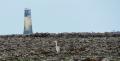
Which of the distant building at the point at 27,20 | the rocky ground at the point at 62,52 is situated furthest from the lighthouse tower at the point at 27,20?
the rocky ground at the point at 62,52

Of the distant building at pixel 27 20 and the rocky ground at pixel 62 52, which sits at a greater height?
the distant building at pixel 27 20

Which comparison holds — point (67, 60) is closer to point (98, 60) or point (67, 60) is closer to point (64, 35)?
point (98, 60)

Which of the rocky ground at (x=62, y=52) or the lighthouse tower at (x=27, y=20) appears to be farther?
the lighthouse tower at (x=27, y=20)

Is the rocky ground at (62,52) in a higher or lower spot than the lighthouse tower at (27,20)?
lower

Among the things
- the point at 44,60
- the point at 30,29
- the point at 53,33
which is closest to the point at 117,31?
the point at 53,33

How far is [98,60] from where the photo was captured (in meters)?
9.46

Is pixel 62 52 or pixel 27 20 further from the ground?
pixel 27 20

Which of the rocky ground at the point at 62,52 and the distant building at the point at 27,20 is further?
the distant building at the point at 27,20

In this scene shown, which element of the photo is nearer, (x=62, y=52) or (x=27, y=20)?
(x=62, y=52)

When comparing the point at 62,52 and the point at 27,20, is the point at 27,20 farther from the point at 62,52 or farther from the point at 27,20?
the point at 62,52

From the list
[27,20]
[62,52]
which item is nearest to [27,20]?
[27,20]

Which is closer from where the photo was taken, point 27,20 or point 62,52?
point 62,52

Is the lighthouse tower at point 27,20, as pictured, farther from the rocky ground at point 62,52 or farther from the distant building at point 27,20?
the rocky ground at point 62,52

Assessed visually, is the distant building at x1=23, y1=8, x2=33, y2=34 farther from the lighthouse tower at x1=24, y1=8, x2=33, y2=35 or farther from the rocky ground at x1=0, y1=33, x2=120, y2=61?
the rocky ground at x1=0, y1=33, x2=120, y2=61
